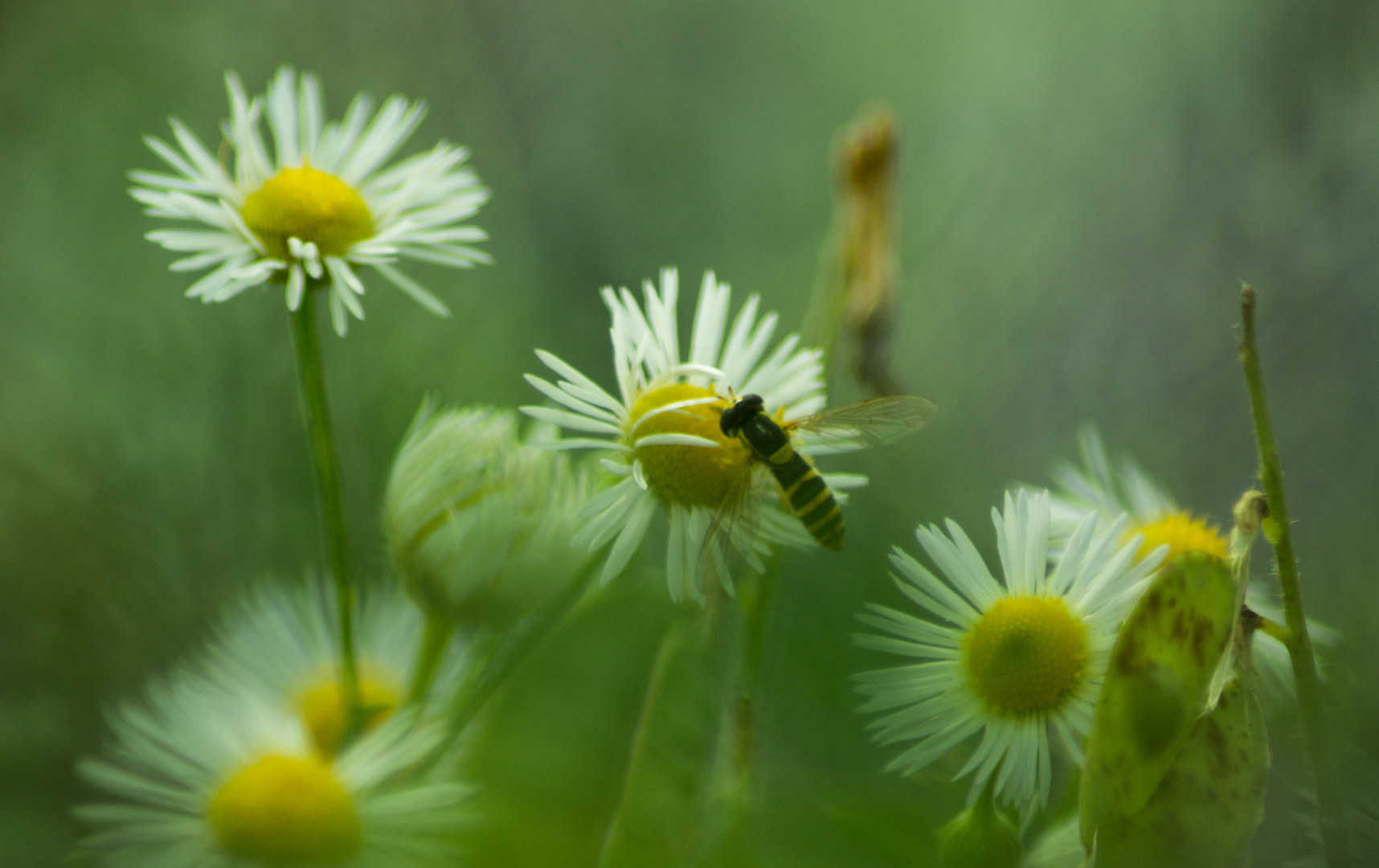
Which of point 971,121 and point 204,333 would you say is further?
point 971,121

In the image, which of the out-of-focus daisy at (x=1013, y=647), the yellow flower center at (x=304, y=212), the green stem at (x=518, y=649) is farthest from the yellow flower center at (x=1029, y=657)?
the yellow flower center at (x=304, y=212)

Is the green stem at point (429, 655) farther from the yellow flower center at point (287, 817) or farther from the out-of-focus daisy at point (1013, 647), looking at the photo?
the out-of-focus daisy at point (1013, 647)

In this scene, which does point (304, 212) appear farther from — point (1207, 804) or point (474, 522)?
point (1207, 804)

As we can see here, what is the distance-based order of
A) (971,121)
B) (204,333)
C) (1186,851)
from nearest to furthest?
1. (1186,851)
2. (204,333)
3. (971,121)

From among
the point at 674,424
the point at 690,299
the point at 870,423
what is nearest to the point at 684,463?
the point at 674,424

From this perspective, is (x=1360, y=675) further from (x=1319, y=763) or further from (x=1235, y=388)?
(x=1235, y=388)

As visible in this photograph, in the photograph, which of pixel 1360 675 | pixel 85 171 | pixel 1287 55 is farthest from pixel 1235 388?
pixel 85 171
